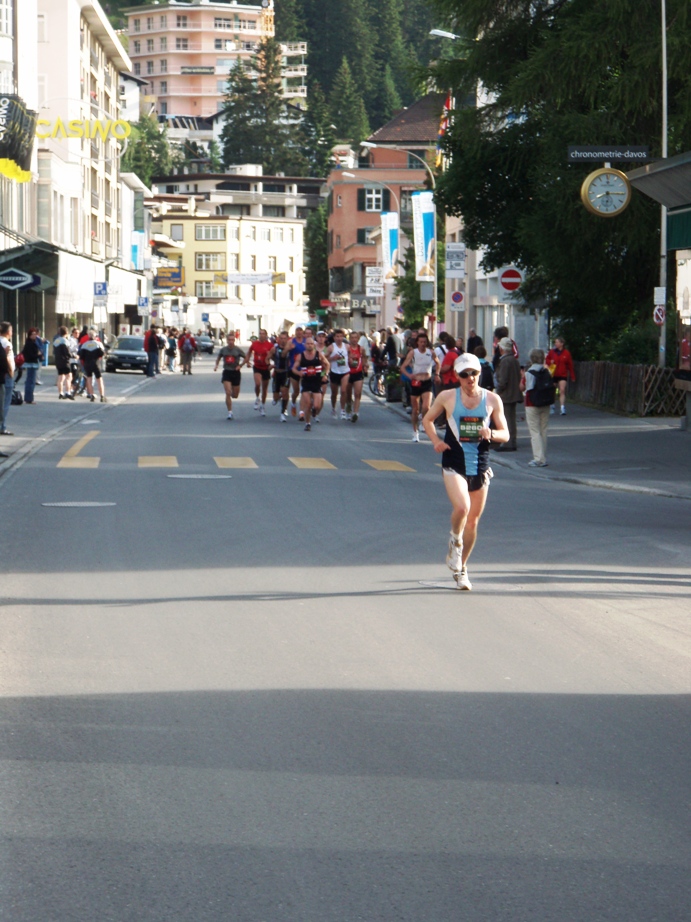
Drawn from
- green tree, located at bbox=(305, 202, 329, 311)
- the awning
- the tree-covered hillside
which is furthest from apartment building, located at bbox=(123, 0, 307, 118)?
the awning

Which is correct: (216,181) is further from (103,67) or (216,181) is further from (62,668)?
(62,668)

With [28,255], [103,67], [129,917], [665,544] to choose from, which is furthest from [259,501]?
[103,67]

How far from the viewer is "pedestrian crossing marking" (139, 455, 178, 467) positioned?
66.5ft

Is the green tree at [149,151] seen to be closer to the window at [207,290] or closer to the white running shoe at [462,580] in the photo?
the window at [207,290]

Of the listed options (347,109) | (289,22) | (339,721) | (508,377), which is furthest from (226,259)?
(339,721)

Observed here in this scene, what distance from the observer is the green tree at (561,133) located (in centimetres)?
3158

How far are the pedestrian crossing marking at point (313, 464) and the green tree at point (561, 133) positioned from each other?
12.7 m

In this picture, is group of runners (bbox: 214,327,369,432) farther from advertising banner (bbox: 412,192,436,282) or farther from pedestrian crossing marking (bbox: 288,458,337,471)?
advertising banner (bbox: 412,192,436,282)

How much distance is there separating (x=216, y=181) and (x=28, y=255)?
92664 mm

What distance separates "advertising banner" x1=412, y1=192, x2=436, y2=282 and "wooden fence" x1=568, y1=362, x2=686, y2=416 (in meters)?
18.2

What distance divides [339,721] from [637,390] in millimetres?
24667

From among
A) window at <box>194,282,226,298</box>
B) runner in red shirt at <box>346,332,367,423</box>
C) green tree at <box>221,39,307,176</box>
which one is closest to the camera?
runner in red shirt at <box>346,332,367,423</box>

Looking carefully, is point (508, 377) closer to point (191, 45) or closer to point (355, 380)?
point (355, 380)

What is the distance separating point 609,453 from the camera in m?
23.1
